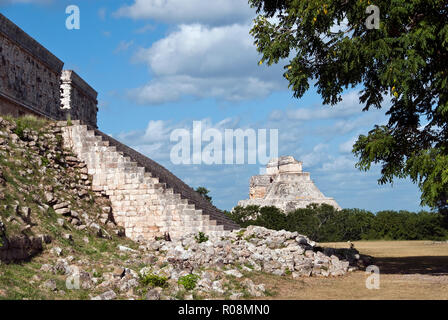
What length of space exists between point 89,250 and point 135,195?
4.82 m

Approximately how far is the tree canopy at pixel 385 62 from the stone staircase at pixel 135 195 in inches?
242

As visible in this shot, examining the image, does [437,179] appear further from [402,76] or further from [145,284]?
[145,284]

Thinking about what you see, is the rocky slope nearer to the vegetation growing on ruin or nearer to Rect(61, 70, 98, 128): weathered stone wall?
Rect(61, 70, 98, 128): weathered stone wall

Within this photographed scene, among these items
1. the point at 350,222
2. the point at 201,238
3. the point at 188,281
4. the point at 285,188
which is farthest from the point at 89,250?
the point at 285,188

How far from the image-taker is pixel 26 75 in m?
22.5

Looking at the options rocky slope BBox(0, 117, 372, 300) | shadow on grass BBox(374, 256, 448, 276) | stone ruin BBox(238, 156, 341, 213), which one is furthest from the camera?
stone ruin BBox(238, 156, 341, 213)

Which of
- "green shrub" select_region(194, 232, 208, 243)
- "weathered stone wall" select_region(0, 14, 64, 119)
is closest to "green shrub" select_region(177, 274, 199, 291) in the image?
"green shrub" select_region(194, 232, 208, 243)

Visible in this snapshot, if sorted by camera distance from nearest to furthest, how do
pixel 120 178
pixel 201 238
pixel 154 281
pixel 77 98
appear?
pixel 154 281 → pixel 201 238 → pixel 120 178 → pixel 77 98

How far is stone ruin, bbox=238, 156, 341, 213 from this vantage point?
40.9 meters

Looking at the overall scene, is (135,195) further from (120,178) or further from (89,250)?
(89,250)

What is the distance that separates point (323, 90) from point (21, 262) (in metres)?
9.54

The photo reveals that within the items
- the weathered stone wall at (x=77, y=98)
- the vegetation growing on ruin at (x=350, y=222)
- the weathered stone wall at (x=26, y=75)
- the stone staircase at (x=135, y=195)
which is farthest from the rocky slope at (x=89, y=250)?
the vegetation growing on ruin at (x=350, y=222)

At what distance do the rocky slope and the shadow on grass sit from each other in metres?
1.23

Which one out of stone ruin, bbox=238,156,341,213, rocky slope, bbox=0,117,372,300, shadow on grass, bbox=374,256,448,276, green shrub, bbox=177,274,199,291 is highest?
stone ruin, bbox=238,156,341,213
